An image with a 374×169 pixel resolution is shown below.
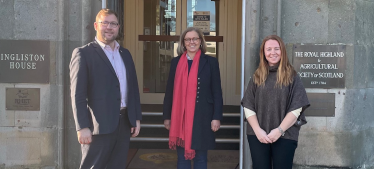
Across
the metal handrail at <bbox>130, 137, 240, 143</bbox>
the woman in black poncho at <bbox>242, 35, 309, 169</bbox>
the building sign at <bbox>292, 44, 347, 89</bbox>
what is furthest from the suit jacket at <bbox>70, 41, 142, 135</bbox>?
the metal handrail at <bbox>130, 137, 240, 143</bbox>

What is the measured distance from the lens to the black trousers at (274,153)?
2867 millimetres

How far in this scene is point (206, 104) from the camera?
11.5ft

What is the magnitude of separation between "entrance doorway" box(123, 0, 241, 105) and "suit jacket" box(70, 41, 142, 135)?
3917mm

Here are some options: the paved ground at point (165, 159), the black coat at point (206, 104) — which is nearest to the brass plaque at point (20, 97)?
the paved ground at point (165, 159)

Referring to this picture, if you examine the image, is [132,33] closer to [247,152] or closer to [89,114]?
[247,152]

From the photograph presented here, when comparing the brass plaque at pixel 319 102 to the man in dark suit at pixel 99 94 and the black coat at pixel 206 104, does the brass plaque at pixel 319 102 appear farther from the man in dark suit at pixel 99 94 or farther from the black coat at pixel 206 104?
the man in dark suit at pixel 99 94

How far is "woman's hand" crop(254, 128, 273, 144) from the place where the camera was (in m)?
2.83

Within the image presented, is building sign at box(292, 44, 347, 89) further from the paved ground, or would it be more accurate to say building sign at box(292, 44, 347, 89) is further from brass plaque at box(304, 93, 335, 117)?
the paved ground

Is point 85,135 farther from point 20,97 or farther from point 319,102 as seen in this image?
point 319,102

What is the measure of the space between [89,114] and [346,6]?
3.03 metres

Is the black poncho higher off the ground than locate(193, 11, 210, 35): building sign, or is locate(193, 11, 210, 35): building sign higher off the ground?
locate(193, 11, 210, 35): building sign

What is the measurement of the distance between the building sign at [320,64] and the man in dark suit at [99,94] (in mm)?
2097

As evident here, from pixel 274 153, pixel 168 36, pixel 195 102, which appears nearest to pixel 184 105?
pixel 195 102

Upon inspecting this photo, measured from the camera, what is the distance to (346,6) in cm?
412
